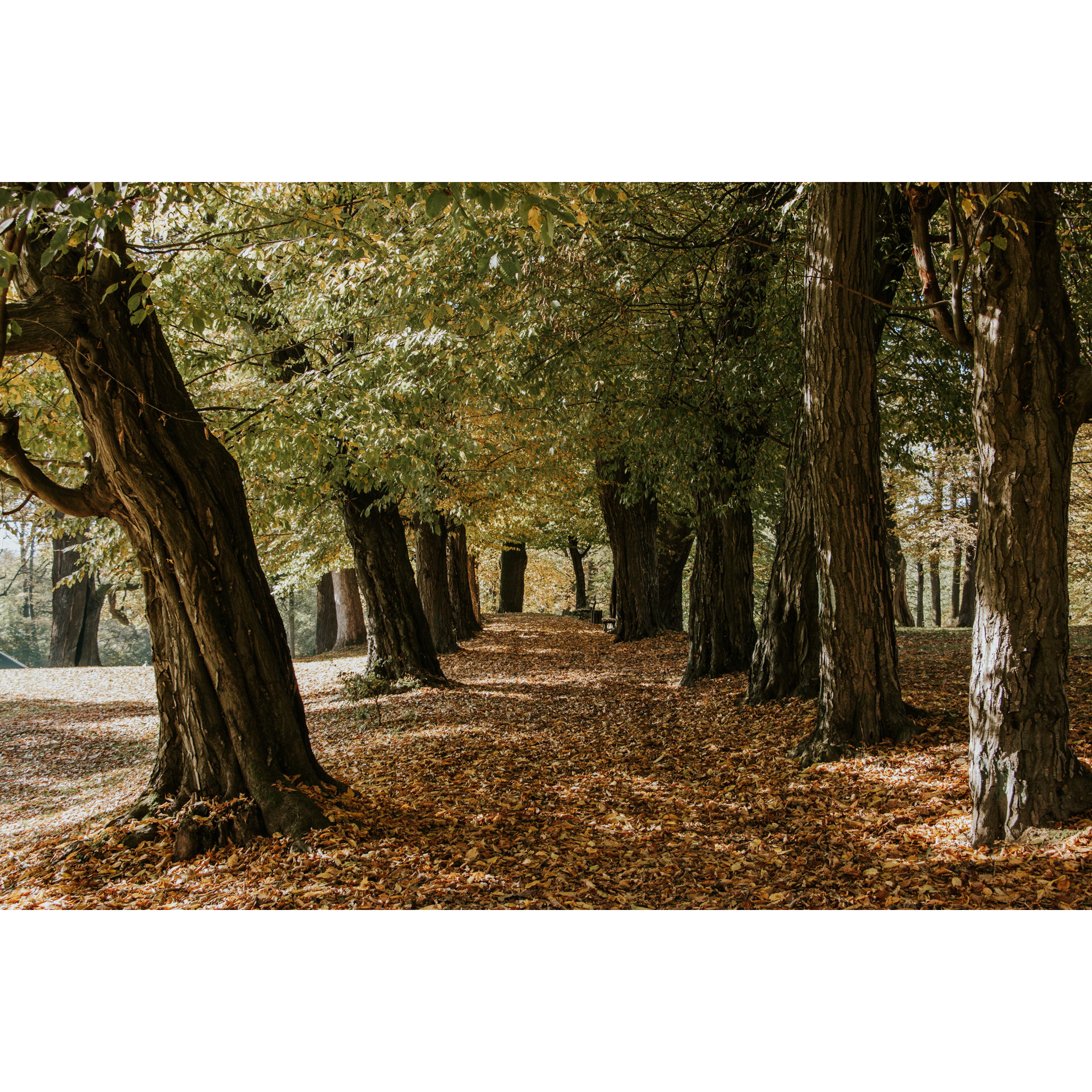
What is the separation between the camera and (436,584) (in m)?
14.0

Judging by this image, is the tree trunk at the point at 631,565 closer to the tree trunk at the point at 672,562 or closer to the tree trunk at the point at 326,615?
the tree trunk at the point at 672,562

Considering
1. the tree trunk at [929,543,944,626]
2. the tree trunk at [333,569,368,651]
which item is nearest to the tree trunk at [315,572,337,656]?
the tree trunk at [333,569,368,651]

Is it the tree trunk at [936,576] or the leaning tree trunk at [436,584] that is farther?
the tree trunk at [936,576]

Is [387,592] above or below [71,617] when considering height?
above

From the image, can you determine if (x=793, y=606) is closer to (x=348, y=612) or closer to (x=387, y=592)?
(x=387, y=592)

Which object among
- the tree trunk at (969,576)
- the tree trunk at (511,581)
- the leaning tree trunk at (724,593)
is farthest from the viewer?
the tree trunk at (511,581)

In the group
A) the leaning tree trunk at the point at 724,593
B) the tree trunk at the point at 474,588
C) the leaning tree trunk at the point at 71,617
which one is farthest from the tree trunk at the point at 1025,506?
the leaning tree trunk at the point at 71,617

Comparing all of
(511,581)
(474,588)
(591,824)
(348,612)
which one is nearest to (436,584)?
(348,612)

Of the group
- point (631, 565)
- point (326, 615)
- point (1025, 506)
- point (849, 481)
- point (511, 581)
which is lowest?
point (326, 615)

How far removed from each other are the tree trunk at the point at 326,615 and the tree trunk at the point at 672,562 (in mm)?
8758

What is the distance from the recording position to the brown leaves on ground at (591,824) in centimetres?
377

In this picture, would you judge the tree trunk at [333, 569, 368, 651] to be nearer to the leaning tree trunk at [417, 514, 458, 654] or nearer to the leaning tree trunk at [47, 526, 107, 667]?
the leaning tree trunk at [417, 514, 458, 654]

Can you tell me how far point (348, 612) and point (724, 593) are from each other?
11.8m

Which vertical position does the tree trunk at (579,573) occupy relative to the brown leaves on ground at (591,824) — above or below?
above
